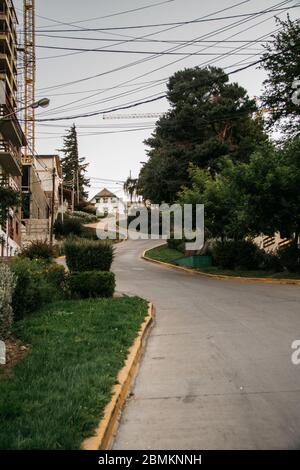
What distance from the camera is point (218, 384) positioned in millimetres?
6676

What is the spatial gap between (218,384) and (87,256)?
9647 millimetres

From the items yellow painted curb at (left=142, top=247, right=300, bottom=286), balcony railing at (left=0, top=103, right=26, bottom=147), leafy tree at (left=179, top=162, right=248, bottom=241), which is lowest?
yellow painted curb at (left=142, top=247, right=300, bottom=286)

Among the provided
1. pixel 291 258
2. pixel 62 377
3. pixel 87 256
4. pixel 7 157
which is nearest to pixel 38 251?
pixel 87 256

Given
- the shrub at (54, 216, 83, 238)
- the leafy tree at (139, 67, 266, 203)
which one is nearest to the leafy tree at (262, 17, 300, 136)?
the leafy tree at (139, 67, 266, 203)

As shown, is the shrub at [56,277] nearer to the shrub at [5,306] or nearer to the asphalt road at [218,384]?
the asphalt road at [218,384]

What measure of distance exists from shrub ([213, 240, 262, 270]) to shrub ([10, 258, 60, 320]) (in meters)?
15.7

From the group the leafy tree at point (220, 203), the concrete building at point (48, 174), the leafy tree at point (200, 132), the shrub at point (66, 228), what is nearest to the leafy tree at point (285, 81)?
the leafy tree at point (220, 203)

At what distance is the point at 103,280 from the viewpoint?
48.8 feet

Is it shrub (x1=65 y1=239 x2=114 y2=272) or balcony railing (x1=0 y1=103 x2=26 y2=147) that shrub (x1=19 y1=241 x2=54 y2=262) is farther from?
balcony railing (x1=0 y1=103 x2=26 y2=147)

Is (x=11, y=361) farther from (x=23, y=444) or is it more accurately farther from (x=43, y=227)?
(x=43, y=227)

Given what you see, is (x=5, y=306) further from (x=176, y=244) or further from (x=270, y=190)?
(x=176, y=244)

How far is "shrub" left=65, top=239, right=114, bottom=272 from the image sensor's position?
15.8m

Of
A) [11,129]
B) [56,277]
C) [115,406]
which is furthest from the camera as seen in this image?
[11,129]

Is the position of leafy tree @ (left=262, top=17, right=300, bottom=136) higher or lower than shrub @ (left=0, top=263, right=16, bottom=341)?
higher
